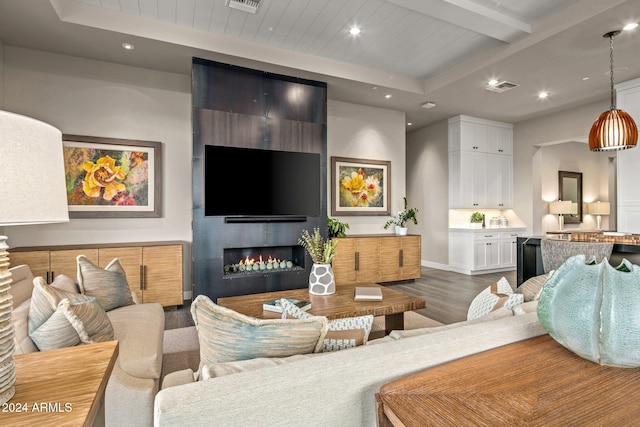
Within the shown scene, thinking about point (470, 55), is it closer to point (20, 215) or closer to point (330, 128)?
A: point (330, 128)

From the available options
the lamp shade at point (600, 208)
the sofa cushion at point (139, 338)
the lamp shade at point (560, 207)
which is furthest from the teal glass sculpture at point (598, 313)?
the lamp shade at point (600, 208)

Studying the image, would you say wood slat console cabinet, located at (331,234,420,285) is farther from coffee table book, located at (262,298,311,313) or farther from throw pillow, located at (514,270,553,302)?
throw pillow, located at (514,270,553,302)

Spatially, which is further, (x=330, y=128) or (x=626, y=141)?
(x=330, y=128)

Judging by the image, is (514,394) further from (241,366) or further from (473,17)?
(473,17)

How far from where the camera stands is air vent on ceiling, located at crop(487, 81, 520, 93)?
182 inches

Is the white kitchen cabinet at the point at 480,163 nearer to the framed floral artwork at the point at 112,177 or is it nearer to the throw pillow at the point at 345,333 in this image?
the framed floral artwork at the point at 112,177

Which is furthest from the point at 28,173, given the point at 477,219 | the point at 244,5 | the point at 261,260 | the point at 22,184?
the point at 477,219

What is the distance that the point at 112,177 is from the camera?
3896mm

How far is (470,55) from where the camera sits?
4.21 meters

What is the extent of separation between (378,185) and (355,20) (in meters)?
2.67

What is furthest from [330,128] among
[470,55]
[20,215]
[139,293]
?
[20,215]

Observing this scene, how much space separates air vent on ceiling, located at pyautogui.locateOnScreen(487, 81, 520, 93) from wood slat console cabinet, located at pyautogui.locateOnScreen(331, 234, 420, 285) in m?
2.45

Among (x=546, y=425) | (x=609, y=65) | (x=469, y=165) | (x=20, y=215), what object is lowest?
(x=546, y=425)

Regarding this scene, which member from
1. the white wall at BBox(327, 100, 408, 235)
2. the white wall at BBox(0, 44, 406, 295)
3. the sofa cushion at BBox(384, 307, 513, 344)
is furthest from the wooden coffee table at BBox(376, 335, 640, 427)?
the white wall at BBox(327, 100, 408, 235)
